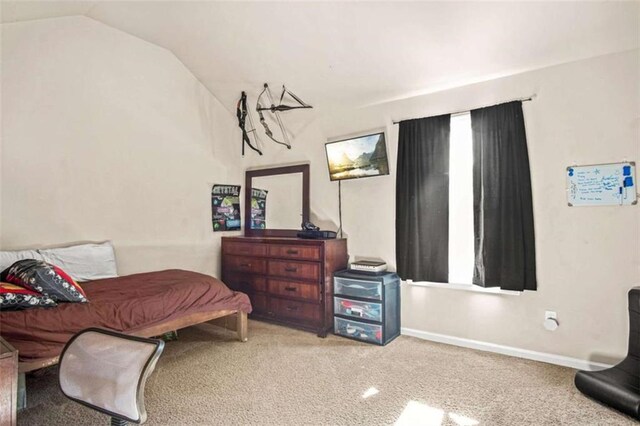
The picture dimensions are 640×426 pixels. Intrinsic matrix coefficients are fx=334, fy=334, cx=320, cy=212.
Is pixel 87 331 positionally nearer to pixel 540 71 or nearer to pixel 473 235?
pixel 473 235

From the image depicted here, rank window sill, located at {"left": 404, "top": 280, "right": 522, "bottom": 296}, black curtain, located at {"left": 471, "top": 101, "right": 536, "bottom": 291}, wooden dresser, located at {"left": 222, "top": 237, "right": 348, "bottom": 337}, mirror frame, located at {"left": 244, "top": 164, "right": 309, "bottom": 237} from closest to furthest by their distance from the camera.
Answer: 1. black curtain, located at {"left": 471, "top": 101, "right": 536, "bottom": 291}
2. window sill, located at {"left": 404, "top": 280, "right": 522, "bottom": 296}
3. wooden dresser, located at {"left": 222, "top": 237, "right": 348, "bottom": 337}
4. mirror frame, located at {"left": 244, "top": 164, "right": 309, "bottom": 237}

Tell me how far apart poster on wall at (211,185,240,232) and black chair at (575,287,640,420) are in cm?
362

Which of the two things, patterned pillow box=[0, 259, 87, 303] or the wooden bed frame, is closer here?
the wooden bed frame

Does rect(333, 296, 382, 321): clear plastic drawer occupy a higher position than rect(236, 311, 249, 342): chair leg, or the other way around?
rect(333, 296, 382, 321): clear plastic drawer

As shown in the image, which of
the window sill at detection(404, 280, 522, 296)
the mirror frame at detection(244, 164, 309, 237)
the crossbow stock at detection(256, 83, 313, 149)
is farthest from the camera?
the mirror frame at detection(244, 164, 309, 237)

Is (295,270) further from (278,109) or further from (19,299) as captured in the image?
(19,299)

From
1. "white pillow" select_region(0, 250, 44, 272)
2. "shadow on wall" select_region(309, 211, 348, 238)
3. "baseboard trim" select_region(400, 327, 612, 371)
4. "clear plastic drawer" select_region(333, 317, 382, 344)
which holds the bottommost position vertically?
"baseboard trim" select_region(400, 327, 612, 371)

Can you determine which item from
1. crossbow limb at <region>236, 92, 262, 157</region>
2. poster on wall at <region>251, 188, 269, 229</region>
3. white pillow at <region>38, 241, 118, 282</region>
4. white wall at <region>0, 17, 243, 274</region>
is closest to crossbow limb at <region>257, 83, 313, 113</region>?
crossbow limb at <region>236, 92, 262, 157</region>

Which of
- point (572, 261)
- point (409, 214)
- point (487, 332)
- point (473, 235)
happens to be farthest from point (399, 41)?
point (487, 332)

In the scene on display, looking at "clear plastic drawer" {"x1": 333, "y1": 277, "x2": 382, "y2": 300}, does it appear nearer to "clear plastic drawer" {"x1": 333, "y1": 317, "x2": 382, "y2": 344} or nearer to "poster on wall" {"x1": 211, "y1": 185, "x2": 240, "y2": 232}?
"clear plastic drawer" {"x1": 333, "y1": 317, "x2": 382, "y2": 344}

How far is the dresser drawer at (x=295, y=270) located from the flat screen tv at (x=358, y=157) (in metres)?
1.01

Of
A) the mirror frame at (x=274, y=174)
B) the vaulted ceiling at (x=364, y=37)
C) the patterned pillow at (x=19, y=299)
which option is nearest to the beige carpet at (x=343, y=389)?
the patterned pillow at (x=19, y=299)

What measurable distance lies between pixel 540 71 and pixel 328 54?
1756 millimetres

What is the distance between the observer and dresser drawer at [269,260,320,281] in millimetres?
3256
